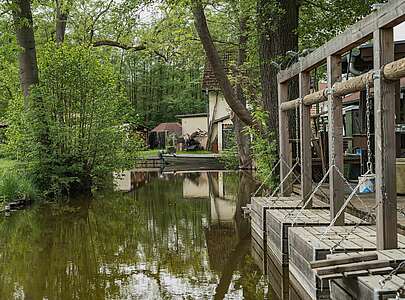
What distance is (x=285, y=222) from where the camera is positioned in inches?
304

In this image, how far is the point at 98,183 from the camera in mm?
19656

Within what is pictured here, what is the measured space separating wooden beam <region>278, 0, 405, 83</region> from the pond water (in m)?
2.83

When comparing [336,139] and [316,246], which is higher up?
[336,139]

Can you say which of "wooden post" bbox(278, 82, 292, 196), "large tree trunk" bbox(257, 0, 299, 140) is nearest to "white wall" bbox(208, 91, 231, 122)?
"large tree trunk" bbox(257, 0, 299, 140)

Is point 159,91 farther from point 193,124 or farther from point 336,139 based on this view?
point 336,139

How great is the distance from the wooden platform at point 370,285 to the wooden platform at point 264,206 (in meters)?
A: 3.83

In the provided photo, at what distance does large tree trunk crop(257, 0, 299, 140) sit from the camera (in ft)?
41.9

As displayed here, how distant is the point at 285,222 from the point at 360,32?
9.00 feet

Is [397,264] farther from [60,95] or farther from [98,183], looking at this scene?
[98,183]

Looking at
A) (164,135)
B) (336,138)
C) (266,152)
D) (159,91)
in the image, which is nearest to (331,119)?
(336,138)

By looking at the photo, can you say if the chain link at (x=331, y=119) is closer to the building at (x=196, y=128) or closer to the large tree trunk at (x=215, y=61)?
the large tree trunk at (x=215, y=61)

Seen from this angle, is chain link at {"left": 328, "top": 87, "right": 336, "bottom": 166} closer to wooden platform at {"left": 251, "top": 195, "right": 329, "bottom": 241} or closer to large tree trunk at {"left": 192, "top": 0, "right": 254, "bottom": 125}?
wooden platform at {"left": 251, "top": 195, "right": 329, "bottom": 241}

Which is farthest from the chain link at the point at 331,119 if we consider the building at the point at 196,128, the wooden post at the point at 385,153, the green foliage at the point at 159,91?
the green foliage at the point at 159,91

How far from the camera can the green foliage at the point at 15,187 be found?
1531 cm
